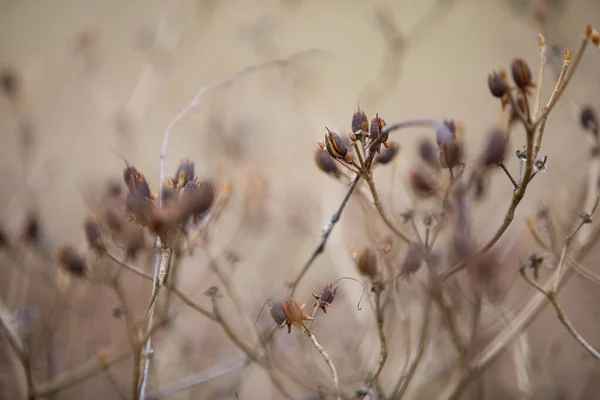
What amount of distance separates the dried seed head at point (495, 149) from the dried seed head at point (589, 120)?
307 mm

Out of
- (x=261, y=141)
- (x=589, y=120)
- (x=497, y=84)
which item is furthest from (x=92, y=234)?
(x=261, y=141)

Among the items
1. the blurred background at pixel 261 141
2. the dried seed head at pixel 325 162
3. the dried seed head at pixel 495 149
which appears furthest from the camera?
the blurred background at pixel 261 141

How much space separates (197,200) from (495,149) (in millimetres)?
514

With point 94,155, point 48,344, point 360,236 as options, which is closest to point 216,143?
point 360,236

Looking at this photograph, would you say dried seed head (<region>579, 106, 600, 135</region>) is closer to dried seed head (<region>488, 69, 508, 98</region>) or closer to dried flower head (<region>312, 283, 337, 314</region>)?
dried seed head (<region>488, 69, 508, 98</region>)

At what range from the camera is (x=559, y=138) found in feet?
7.62

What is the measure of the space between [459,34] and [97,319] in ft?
12.0

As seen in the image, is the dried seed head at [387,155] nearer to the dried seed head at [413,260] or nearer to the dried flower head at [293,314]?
the dried seed head at [413,260]

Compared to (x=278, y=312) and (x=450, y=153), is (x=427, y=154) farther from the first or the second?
(x=278, y=312)

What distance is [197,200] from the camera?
0.71 meters

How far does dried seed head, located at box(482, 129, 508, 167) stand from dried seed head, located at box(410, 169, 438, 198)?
13cm

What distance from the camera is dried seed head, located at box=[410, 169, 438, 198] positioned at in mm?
925

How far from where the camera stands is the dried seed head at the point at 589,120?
3.23ft

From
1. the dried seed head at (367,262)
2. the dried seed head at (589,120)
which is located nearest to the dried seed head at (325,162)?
the dried seed head at (367,262)
